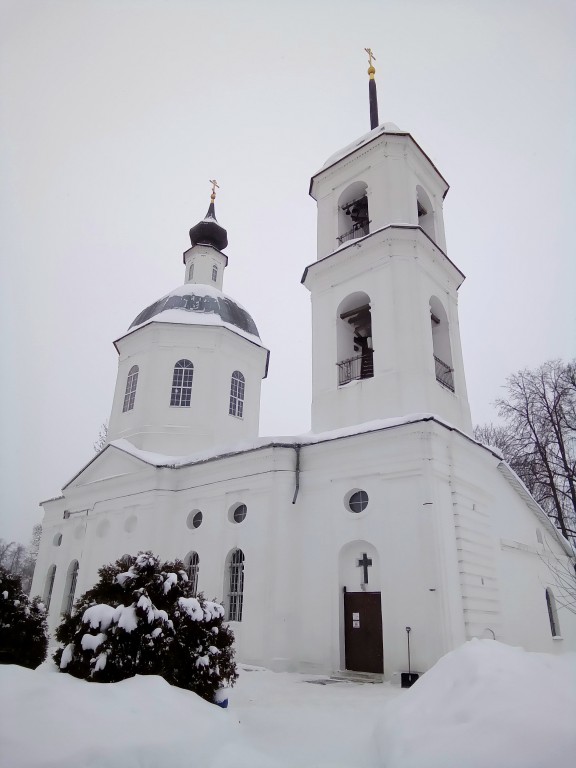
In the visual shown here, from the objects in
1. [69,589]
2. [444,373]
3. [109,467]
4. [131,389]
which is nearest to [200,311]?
[131,389]

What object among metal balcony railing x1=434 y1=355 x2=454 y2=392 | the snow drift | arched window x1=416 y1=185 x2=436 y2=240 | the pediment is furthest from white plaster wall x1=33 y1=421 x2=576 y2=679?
arched window x1=416 y1=185 x2=436 y2=240

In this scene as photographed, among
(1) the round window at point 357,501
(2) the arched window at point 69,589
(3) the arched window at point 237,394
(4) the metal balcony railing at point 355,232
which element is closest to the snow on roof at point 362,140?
(4) the metal balcony railing at point 355,232

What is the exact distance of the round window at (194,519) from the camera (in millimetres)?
17250

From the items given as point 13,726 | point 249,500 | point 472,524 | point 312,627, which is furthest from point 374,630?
point 13,726

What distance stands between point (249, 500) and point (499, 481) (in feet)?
25.0

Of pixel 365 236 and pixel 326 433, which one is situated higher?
pixel 365 236

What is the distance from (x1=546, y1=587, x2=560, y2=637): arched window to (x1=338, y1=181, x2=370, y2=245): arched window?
1396 cm

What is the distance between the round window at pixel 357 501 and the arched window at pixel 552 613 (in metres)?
7.90

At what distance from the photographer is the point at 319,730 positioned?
23.2 ft

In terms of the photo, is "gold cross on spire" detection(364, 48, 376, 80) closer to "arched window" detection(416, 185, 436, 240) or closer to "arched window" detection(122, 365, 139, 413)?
"arched window" detection(416, 185, 436, 240)

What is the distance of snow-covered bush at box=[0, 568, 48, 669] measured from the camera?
9867 mm

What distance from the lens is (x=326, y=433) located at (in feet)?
50.2

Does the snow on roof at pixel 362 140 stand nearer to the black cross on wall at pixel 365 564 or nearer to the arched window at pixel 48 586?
the black cross on wall at pixel 365 564

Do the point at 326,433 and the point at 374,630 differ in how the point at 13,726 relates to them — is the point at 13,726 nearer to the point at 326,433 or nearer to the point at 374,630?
the point at 374,630
